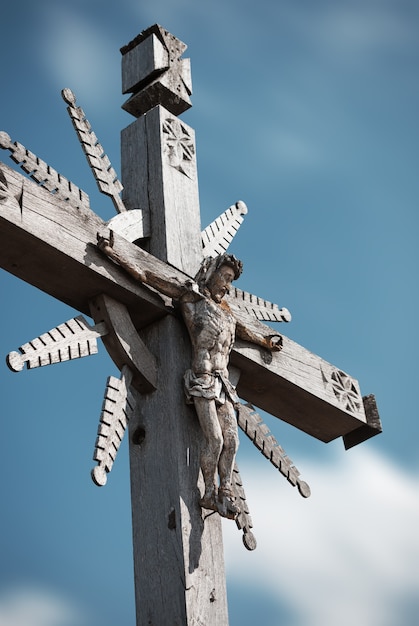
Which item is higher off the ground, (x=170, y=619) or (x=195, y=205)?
(x=195, y=205)

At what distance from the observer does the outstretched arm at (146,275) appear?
187 inches

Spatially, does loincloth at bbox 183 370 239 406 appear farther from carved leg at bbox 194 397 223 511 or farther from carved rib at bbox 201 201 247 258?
carved rib at bbox 201 201 247 258

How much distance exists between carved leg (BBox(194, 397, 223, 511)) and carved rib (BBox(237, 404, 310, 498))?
53 centimetres

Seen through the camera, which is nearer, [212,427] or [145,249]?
[212,427]

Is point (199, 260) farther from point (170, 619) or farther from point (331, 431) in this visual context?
point (170, 619)

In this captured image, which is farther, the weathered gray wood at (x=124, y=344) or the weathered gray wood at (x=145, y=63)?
the weathered gray wood at (x=145, y=63)

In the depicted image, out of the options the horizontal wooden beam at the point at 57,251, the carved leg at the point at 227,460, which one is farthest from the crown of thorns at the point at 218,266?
the carved leg at the point at 227,460

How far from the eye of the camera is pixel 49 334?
14.6 feet

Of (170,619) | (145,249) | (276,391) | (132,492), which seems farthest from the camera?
(276,391)

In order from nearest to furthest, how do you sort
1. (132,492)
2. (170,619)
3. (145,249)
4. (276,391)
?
1. (170,619)
2. (132,492)
3. (145,249)
4. (276,391)

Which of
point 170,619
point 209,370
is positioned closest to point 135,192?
point 209,370

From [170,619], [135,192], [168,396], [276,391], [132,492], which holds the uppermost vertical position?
[135,192]

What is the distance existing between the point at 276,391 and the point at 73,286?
50.0 inches

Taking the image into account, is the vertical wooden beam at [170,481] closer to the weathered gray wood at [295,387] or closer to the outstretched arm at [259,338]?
the outstretched arm at [259,338]
